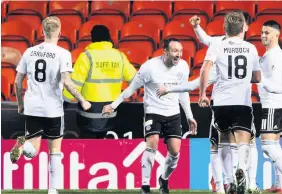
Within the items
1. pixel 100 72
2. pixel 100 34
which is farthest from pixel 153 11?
pixel 100 72

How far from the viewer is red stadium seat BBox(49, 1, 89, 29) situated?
56.6 feet

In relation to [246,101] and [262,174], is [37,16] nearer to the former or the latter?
[262,174]

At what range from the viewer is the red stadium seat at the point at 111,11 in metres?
17.2

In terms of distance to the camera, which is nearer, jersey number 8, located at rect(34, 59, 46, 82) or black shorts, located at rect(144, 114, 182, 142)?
jersey number 8, located at rect(34, 59, 46, 82)

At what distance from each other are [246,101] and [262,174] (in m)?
2.92

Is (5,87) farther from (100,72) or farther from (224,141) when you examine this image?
(224,141)

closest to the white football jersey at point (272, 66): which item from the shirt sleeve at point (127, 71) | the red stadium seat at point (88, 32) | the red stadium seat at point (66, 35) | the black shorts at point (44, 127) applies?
the shirt sleeve at point (127, 71)

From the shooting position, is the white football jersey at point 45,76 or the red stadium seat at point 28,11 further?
the red stadium seat at point 28,11

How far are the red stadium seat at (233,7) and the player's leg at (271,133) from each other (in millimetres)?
5341

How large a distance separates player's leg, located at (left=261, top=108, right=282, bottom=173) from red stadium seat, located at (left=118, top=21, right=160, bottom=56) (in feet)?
14.6

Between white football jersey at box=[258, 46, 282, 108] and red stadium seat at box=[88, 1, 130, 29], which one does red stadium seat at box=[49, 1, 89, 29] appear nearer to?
red stadium seat at box=[88, 1, 130, 29]

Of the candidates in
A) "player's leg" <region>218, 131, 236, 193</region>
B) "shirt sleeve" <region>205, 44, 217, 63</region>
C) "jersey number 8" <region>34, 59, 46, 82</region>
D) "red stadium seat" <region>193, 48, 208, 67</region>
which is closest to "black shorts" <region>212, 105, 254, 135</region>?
"player's leg" <region>218, 131, 236, 193</region>

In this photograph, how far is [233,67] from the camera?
1041 centimetres

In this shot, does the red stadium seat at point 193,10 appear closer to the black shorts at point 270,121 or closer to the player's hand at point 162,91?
the black shorts at point 270,121
